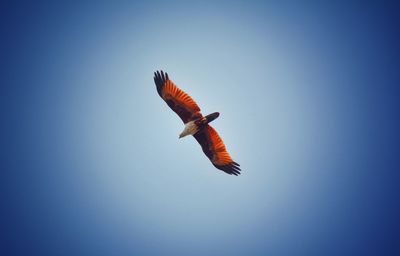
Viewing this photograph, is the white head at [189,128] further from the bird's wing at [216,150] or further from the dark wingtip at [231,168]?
the dark wingtip at [231,168]

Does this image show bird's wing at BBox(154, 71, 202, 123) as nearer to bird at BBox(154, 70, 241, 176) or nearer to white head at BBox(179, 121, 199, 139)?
bird at BBox(154, 70, 241, 176)

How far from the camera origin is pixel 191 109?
27.0 feet

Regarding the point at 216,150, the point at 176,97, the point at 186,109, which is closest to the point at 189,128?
the point at 186,109

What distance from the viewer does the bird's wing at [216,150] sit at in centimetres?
882

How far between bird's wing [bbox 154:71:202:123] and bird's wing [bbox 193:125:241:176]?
73 cm

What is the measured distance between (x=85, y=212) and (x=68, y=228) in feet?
26.7

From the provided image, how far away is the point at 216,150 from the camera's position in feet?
30.0

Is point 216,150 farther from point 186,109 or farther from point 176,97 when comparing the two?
point 176,97

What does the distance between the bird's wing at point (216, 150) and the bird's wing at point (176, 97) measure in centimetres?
73

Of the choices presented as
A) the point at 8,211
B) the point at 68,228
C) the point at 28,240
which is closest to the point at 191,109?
the point at 28,240

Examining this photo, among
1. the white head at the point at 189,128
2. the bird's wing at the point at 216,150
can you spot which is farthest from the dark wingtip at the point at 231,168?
the white head at the point at 189,128

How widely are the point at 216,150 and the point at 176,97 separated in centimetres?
218

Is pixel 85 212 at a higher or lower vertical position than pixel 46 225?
higher

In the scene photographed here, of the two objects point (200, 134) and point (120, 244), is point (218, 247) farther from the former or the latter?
point (200, 134)
